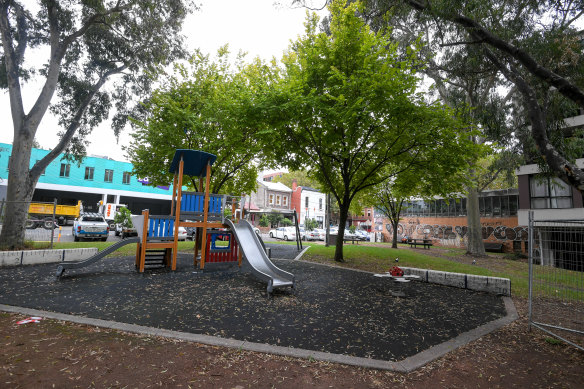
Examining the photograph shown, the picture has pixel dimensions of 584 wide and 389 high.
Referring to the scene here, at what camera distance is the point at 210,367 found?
338 centimetres

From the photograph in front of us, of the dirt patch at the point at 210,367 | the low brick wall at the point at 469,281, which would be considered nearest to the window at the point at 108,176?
the dirt patch at the point at 210,367

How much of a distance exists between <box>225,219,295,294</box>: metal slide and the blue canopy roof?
95.8 inches

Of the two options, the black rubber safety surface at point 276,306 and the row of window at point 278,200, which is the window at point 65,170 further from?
the black rubber safety surface at point 276,306

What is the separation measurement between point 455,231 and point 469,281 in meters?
25.2

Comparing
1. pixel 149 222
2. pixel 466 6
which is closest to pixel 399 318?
pixel 466 6

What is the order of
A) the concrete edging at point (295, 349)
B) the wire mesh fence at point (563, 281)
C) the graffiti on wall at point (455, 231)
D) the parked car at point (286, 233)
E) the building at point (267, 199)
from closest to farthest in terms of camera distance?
the concrete edging at point (295, 349) < the wire mesh fence at point (563, 281) < the graffiti on wall at point (455, 231) < the parked car at point (286, 233) < the building at point (267, 199)

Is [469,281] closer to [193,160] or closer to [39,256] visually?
[193,160]

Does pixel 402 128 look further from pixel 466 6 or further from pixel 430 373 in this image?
pixel 430 373

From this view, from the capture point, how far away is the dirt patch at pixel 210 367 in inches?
122

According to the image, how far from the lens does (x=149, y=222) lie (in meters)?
9.52

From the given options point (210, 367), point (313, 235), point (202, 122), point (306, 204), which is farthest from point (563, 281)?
point (306, 204)

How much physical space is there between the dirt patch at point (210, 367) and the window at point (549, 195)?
19.1 meters

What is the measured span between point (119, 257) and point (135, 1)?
10866 mm

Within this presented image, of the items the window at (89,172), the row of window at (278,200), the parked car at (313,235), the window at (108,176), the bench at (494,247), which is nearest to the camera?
the bench at (494,247)
